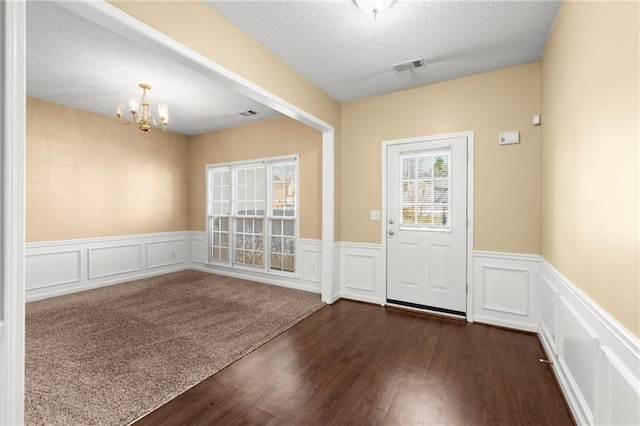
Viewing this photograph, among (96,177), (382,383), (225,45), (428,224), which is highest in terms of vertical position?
(225,45)

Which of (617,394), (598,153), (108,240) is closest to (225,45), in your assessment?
(598,153)

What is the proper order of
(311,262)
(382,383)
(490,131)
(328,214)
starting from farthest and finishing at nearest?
(311,262) → (328,214) → (490,131) → (382,383)

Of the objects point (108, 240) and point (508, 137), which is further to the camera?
point (108, 240)

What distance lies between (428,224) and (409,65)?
1.83 metres

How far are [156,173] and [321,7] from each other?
4636 millimetres

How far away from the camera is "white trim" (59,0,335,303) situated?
1610 millimetres

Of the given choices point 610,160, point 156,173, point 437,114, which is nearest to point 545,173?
point 437,114

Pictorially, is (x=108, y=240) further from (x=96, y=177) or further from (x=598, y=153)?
(x=598, y=153)

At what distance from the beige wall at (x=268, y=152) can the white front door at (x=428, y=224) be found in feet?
4.08

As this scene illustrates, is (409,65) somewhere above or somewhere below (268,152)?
above

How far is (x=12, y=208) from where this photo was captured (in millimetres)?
1171

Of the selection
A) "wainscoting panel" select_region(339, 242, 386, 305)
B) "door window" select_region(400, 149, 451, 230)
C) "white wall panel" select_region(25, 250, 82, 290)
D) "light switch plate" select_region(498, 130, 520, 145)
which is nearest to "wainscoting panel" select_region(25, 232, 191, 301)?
"white wall panel" select_region(25, 250, 82, 290)

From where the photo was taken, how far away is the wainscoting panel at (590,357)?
1156 millimetres

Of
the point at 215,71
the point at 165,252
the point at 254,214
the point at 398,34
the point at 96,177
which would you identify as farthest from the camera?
the point at 165,252
